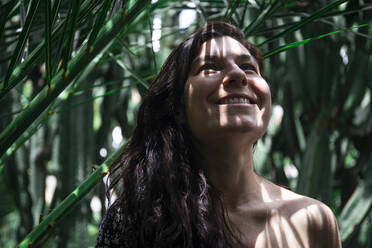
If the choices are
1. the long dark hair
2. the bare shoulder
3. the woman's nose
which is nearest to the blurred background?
the long dark hair

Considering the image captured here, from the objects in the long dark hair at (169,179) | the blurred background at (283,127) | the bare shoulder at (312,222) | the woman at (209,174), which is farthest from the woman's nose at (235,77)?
the blurred background at (283,127)

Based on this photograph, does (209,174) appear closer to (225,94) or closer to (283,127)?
(225,94)

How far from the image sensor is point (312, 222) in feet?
3.00

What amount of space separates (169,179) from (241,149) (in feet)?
0.47

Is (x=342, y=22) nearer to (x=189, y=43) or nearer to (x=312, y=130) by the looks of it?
(x=312, y=130)

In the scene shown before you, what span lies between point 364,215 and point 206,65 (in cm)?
109

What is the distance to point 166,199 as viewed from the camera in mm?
950

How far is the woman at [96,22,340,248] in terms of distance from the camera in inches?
35.3

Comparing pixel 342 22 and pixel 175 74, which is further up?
pixel 342 22

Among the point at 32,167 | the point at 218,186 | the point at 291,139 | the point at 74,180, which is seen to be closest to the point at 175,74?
the point at 218,186

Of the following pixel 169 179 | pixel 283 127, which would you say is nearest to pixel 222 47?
pixel 169 179

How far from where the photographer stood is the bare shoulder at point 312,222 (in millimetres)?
911

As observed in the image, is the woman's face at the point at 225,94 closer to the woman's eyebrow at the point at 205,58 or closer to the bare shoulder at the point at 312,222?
the woman's eyebrow at the point at 205,58

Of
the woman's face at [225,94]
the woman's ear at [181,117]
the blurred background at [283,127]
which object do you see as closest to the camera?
the woman's face at [225,94]
